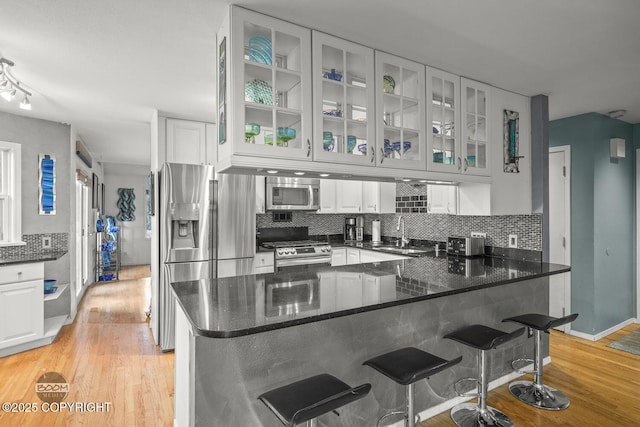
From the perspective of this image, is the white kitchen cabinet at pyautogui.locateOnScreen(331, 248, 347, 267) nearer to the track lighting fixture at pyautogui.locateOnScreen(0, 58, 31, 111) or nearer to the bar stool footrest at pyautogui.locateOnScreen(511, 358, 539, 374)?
the bar stool footrest at pyautogui.locateOnScreen(511, 358, 539, 374)

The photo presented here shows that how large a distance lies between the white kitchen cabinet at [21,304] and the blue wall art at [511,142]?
15.1ft

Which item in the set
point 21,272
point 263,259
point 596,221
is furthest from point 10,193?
point 596,221

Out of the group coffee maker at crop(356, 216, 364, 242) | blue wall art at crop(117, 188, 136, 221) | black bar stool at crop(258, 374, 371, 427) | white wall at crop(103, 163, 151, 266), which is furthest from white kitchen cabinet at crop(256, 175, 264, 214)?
blue wall art at crop(117, 188, 136, 221)

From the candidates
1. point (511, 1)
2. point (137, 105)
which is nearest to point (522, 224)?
point (511, 1)

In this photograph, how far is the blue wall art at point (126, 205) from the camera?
8.52 metres

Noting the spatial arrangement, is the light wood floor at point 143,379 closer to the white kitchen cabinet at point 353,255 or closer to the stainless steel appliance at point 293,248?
the stainless steel appliance at point 293,248

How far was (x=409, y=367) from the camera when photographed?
1.74 metres

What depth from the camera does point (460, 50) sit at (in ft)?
7.67

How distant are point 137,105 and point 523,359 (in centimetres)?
427

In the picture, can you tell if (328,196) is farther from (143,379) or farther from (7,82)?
(7,82)

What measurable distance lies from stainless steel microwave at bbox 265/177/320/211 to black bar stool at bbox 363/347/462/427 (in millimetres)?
2789

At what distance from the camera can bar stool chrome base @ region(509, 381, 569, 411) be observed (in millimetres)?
2543

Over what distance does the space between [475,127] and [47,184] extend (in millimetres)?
4582

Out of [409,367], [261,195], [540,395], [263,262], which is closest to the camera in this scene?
[409,367]
